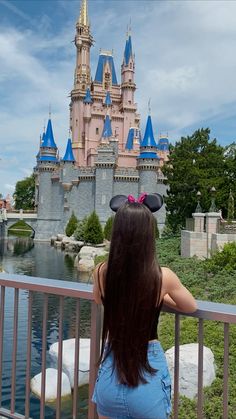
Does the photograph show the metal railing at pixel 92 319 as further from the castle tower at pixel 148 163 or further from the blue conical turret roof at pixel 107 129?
the blue conical turret roof at pixel 107 129

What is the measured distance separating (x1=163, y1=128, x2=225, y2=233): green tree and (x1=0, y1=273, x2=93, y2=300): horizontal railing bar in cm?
2012

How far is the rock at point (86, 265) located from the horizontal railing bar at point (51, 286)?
747 inches

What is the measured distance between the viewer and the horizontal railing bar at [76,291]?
73.8 inches

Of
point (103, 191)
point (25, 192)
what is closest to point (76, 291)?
point (103, 191)

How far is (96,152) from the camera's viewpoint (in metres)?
43.7

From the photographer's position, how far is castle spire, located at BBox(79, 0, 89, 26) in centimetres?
4775

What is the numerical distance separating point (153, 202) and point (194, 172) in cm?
2114

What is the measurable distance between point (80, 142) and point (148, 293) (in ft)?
152

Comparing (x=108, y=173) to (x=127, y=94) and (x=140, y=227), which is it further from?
(x=140, y=227)

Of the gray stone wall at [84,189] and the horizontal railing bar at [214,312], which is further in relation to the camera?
the gray stone wall at [84,189]

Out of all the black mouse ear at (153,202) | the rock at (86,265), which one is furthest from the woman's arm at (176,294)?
the rock at (86,265)

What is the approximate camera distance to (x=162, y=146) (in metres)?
52.4

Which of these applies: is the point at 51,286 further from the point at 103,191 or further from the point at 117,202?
the point at 103,191

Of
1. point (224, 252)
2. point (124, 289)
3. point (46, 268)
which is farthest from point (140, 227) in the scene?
point (46, 268)
